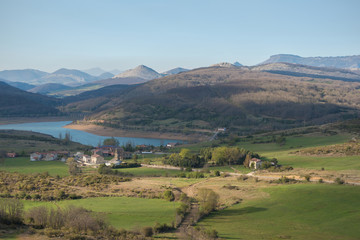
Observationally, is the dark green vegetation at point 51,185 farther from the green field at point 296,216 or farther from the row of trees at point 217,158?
the green field at point 296,216

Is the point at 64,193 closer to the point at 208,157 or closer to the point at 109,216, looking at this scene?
the point at 109,216

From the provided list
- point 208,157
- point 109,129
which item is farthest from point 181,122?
point 208,157

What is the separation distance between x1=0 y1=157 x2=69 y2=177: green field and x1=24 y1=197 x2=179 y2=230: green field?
17837 millimetres

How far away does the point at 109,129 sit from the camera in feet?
477

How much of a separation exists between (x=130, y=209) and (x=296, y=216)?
47.7 ft

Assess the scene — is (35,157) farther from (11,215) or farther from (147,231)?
(147,231)

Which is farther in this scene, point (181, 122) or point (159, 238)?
point (181, 122)

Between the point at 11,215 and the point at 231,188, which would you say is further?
the point at 231,188

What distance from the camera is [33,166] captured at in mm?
63438

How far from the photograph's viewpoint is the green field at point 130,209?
31875 millimetres

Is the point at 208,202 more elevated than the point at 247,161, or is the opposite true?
the point at 247,161

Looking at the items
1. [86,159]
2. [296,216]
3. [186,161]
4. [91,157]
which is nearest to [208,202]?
[296,216]

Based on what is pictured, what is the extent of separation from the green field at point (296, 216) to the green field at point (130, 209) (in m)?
4.04

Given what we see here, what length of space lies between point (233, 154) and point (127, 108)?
416ft
